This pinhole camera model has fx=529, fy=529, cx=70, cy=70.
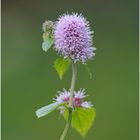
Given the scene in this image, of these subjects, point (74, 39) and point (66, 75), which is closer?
point (74, 39)

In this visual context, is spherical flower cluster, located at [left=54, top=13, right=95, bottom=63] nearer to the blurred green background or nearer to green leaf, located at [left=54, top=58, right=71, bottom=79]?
green leaf, located at [left=54, top=58, right=71, bottom=79]

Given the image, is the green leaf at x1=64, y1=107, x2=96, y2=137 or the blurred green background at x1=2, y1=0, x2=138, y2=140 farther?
the blurred green background at x1=2, y1=0, x2=138, y2=140

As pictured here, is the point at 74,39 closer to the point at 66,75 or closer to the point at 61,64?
the point at 61,64

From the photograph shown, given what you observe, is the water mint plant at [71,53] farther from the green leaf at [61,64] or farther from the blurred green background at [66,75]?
the blurred green background at [66,75]

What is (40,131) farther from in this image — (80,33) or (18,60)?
(80,33)

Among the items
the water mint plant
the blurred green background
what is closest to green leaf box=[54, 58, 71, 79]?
the water mint plant

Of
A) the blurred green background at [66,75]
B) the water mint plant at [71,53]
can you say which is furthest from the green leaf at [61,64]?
the blurred green background at [66,75]

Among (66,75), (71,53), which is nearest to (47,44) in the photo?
(71,53)

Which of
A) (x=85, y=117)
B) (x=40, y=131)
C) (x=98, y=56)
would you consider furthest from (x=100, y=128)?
(x=85, y=117)
